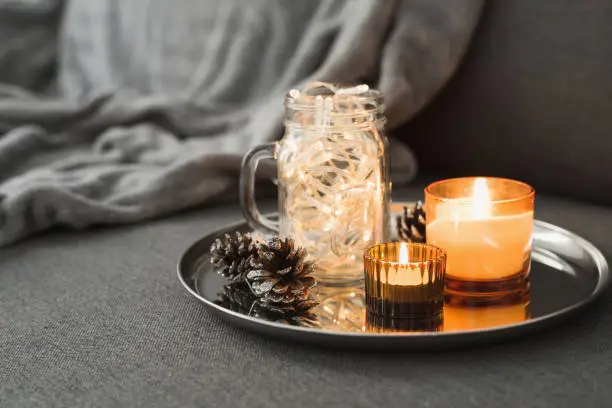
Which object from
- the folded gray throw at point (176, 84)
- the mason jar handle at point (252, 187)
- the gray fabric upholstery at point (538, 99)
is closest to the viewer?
the mason jar handle at point (252, 187)

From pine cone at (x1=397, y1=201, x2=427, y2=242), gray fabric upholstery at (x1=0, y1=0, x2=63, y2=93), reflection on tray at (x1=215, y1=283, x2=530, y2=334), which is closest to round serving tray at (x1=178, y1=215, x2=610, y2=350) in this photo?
reflection on tray at (x1=215, y1=283, x2=530, y2=334)

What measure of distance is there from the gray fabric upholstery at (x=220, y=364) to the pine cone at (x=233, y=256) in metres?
0.04

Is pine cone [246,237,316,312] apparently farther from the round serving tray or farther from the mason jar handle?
the mason jar handle

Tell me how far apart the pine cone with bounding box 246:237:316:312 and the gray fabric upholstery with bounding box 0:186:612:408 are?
36mm

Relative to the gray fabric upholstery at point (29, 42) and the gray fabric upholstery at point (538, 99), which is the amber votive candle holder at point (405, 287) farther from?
the gray fabric upholstery at point (29, 42)

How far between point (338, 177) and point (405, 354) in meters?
0.20

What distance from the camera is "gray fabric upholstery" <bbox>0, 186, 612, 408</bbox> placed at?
0.56 metres

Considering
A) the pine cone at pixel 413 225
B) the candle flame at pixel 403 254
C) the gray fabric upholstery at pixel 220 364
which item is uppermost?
the candle flame at pixel 403 254

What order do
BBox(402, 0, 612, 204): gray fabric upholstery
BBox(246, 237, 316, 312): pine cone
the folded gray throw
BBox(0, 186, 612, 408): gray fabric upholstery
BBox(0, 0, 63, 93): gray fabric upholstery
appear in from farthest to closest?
1. BBox(0, 0, 63, 93): gray fabric upholstery
2. the folded gray throw
3. BBox(402, 0, 612, 204): gray fabric upholstery
4. BBox(246, 237, 316, 312): pine cone
5. BBox(0, 186, 612, 408): gray fabric upholstery

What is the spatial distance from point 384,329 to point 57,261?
418 millimetres

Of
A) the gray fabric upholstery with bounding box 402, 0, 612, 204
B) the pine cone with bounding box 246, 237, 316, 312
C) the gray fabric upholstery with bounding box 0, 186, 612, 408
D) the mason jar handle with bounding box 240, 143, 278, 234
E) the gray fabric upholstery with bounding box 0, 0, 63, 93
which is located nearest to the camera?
the gray fabric upholstery with bounding box 0, 186, 612, 408

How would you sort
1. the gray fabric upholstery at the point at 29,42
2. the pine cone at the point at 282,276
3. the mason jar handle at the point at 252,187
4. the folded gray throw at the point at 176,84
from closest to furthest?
A: the pine cone at the point at 282,276
the mason jar handle at the point at 252,187
the folded gray throw at the point at 176,84
the gray fabric upholstery at the point at 29,42

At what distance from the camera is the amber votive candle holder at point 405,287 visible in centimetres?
65

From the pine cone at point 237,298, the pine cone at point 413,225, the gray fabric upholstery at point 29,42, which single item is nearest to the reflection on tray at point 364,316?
the pine cone at point 237,298
